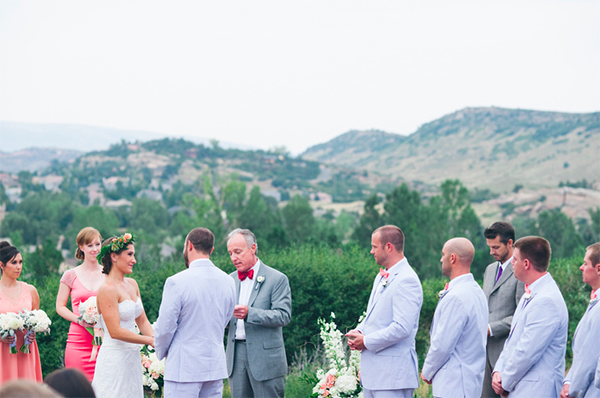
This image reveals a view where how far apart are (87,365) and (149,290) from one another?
392 cm

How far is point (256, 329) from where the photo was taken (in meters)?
5.61

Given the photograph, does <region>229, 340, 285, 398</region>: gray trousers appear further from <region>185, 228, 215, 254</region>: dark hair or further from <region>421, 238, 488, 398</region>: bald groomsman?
<region>421, 238, 488, 398</region>: bald groomsman

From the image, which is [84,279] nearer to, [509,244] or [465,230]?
[509,244]

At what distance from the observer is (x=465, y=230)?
102 feet

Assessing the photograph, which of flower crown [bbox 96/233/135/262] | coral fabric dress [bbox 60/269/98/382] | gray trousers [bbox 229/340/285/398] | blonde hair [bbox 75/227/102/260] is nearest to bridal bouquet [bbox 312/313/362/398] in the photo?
gray trousers [bbox 229/340/285/398]

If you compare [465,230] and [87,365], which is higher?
[87,365]

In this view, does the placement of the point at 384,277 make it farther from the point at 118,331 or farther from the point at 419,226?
the point at 419,226

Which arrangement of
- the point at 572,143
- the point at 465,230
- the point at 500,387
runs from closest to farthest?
the point at 500,387 → the point at 465,230 → the point at 572,143

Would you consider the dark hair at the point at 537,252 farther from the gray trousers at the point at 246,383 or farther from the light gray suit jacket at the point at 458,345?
the gray trousers at the point at 246,383

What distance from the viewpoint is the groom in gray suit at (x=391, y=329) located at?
4859mm

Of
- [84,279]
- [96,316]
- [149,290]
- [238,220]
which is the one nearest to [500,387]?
[96,316]

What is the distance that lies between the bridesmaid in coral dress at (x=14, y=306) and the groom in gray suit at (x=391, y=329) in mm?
3340

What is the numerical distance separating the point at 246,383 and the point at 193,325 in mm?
1246

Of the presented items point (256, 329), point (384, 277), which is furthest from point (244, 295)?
point (384, 277)
